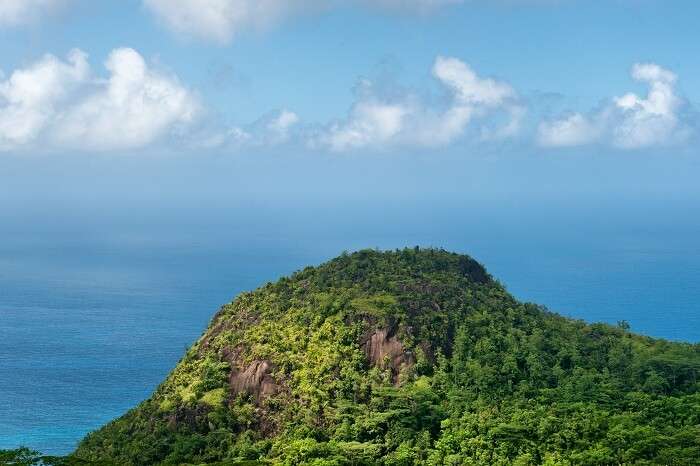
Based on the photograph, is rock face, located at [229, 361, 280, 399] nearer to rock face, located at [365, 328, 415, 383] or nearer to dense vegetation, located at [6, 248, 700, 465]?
dense vegetation, located at [6, 248, 700, 465]

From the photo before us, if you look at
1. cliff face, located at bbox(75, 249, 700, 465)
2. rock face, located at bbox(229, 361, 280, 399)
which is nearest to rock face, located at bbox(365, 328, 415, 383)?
cliff face, located at bbox(75, 249, 700, 465)

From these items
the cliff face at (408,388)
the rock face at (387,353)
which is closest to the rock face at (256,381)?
the cliff face at (408,388)

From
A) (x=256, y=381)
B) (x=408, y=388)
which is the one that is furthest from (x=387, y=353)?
(x=256, y=381)

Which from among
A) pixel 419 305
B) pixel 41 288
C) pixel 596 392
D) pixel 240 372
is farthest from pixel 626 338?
pixel 41 288

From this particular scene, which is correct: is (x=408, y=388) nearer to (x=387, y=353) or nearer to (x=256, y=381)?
(x=387, y=353)

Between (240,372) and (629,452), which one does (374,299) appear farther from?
(629,452)

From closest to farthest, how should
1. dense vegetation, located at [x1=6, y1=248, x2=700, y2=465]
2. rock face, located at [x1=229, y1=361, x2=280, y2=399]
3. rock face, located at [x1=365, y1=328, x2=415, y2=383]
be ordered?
1. dense vegetation, located at [x1=6, y1=248, x2=700, y2=465]
2. rock face, located at [x1=365, y1=328, x2=415, y2=383]
3. rock face, located at [x1=229, y1=361, x2=280, y2=399]

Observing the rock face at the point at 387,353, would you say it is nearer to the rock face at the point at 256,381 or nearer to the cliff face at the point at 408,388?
the cliff face at the point at 408,388
